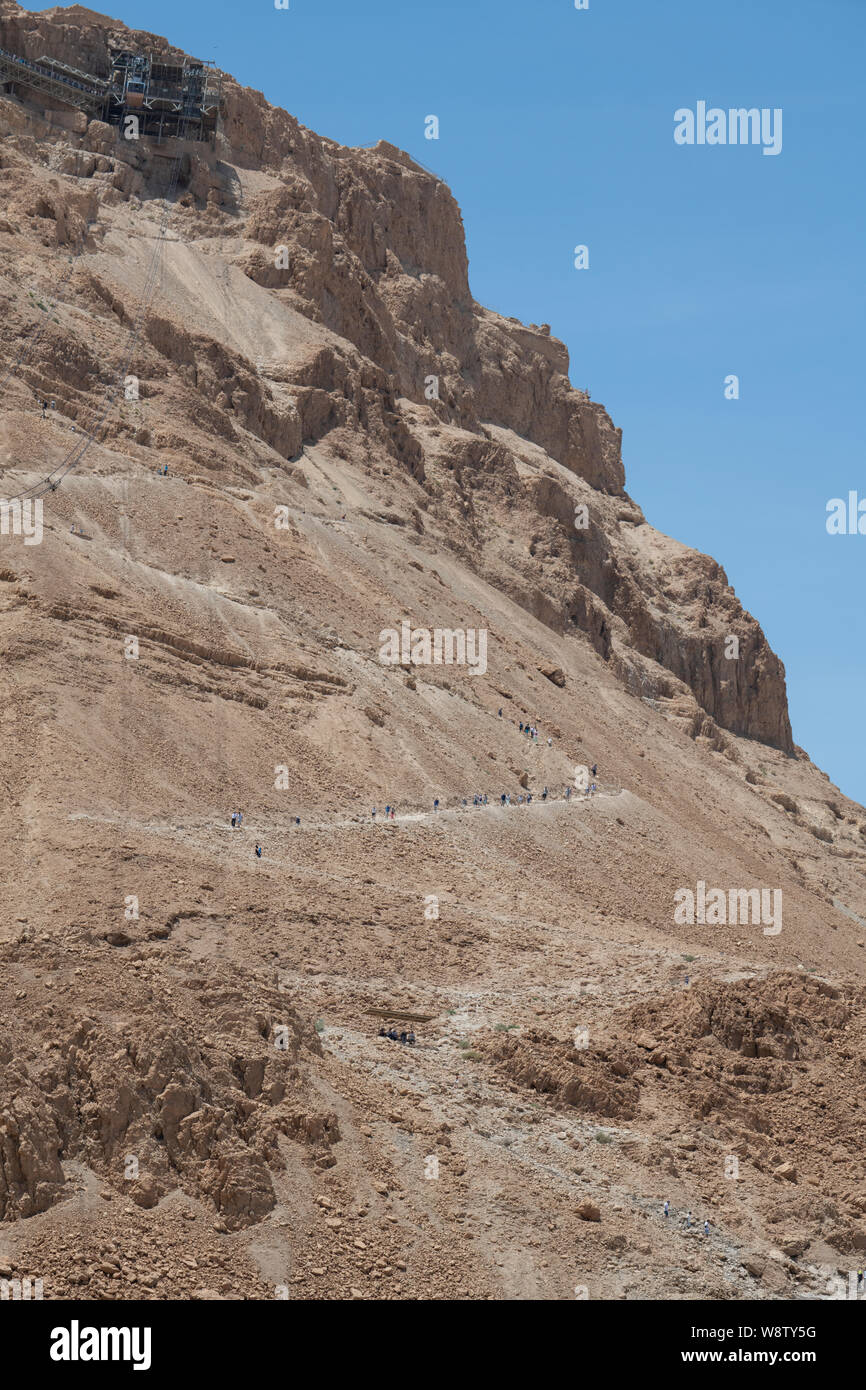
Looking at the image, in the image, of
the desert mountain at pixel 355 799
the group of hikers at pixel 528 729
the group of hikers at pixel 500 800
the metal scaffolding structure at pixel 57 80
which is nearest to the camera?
the desert mountain at pixel 355 799

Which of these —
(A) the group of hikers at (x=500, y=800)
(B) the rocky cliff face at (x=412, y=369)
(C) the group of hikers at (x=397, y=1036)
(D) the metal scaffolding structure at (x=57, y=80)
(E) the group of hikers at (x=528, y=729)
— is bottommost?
(C) the group of hikers at (x=397, y=1036)

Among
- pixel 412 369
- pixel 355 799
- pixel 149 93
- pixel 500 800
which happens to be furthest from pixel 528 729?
pixel 149 93

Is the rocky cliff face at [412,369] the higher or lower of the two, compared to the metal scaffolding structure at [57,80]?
lower

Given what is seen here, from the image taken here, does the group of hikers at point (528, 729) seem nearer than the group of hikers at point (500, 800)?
No

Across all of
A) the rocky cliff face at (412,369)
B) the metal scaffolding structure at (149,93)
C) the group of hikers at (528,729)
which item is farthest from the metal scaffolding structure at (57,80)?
the group of hikers at (528,729)

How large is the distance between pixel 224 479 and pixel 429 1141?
3388 centimetres

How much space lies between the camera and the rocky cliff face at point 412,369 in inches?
2453

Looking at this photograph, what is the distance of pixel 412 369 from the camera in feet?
247

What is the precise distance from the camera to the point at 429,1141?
20.1m

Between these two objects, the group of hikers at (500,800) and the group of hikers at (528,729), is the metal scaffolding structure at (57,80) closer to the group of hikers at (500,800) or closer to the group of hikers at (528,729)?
the group of hikers at (528,729)

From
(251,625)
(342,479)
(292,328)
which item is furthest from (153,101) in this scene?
(251,625)

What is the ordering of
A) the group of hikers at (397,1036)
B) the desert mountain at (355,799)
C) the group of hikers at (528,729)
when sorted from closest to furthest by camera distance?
the desert mountain at (355,799) → the group of hikers at (397,1036) → the group of hikers at (528,729)

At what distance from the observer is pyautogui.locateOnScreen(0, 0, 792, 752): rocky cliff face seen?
6231 centimetres
